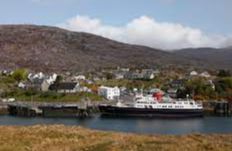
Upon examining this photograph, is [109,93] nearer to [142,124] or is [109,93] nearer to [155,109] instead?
[155,109]

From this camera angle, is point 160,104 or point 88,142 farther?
point 160,104

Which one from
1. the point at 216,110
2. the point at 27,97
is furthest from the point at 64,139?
the point at 27,97

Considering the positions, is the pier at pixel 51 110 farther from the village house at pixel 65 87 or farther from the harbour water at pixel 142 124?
the village house at pixel 65 87

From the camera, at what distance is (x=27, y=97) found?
12388 centimetres

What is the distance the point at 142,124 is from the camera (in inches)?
3359

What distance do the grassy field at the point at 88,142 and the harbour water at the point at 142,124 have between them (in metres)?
47.2

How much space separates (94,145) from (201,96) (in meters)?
112

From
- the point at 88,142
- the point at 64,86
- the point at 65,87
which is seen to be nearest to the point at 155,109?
the point at 65,87

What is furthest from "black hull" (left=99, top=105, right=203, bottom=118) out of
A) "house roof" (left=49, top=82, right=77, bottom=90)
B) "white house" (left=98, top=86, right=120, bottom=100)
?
"house roof" (left=49, top=82, right=77, bottom=90)

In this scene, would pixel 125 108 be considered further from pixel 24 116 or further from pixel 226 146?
pixel 226 146

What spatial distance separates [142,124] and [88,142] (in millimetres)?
65726

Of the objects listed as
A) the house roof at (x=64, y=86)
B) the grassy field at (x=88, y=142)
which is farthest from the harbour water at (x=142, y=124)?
the grassy field at (x=88, y=142)

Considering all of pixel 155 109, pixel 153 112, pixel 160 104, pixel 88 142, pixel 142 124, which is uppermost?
pixel 160 104

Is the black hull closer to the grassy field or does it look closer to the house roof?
the house roof
